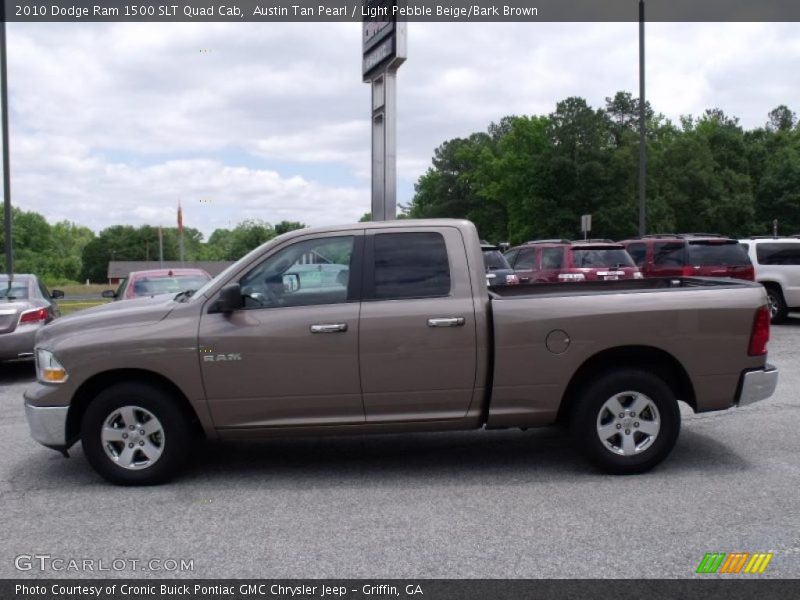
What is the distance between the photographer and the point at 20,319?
35.2ft

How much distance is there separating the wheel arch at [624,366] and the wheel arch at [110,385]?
2.78 metres

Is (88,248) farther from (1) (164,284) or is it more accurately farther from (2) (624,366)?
(2) (624,366)

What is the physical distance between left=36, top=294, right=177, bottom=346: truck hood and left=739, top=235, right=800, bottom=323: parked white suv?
47.0ft

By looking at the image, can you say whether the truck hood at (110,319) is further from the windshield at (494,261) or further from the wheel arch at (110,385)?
the windshield at (494,261)

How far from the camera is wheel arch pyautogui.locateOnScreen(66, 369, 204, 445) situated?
564 centimetres

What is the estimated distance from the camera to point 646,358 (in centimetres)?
589

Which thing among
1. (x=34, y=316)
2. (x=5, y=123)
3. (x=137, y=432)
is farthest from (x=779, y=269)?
(x=5, y=123)

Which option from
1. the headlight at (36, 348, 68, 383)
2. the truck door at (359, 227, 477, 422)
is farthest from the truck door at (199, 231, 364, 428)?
the headlight at (36, 348, 68, 383)

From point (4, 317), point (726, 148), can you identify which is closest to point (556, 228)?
point (726, 148)

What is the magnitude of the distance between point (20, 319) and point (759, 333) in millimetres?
9296

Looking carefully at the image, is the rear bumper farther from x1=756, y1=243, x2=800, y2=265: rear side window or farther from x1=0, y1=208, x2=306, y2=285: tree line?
→ x1=0, y1=208, x2=306, y2=285: tree line

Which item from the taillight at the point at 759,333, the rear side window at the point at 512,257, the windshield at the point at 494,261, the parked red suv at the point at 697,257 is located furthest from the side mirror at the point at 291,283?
the rear side window at the point at 512,257

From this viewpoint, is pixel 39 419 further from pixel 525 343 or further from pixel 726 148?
pixel 726 148
